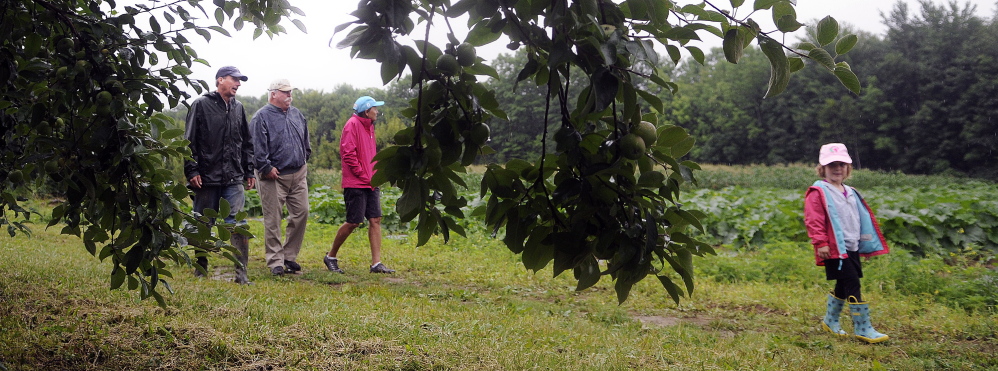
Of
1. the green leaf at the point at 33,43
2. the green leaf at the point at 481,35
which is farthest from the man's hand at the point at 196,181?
the green leaf at the point at 481,35

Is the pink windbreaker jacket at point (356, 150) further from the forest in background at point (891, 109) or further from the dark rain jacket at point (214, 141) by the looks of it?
the forest in background at point (891, 109)

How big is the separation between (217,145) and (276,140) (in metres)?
0.66

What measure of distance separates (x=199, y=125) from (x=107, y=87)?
3212 millimetres

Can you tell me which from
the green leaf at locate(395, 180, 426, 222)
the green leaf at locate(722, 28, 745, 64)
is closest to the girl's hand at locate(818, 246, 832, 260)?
the green leaf at locate(722, 28, 745, 64)

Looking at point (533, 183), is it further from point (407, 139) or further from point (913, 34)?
point (913, 34)

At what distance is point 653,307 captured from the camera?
5.68 m

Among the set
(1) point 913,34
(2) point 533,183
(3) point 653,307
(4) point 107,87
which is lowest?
(3) point 653,307

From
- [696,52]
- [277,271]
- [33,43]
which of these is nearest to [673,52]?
[696,52]

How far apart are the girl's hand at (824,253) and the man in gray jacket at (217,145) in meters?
4.34

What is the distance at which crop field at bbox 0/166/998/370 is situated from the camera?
305 centimetres

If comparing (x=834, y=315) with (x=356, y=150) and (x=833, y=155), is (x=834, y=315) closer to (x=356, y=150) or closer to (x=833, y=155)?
(x=833, y=155)

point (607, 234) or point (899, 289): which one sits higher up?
point (607, 234)

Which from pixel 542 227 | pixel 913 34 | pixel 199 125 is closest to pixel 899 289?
pixel 542 227

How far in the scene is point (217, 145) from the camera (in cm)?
529
